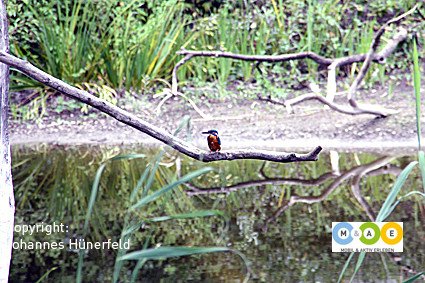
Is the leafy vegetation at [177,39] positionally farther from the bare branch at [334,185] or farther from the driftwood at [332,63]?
the bare branch at [334,185]

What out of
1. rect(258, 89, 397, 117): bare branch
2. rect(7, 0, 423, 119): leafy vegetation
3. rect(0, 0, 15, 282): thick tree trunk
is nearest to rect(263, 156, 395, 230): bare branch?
rect(258, 89, 397, 117): bare branch

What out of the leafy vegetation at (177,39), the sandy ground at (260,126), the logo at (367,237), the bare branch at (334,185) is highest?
the leafy vegetation at (177,39)

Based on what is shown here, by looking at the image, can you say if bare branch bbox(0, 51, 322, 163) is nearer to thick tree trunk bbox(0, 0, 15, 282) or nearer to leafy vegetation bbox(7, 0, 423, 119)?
thick tree trunk bbox(0, 0, 15, 282)

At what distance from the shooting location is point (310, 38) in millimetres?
6105

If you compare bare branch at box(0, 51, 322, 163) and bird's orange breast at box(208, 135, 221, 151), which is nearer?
bare branch at box(0, 51, 322, 163)

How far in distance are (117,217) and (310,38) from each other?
3.97 m

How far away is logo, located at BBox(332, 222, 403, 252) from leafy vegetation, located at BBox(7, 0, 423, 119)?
3.17m

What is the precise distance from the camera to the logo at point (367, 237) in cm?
248

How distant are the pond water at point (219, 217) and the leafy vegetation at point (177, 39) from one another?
1.60 meters

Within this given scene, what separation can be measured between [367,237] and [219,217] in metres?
0.92

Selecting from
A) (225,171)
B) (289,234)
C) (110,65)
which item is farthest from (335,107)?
(110,65)

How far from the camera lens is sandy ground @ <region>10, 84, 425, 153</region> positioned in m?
4.74

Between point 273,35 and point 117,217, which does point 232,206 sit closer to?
point 117,217

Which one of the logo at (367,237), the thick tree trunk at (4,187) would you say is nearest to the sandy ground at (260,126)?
the logo at (367,237)
